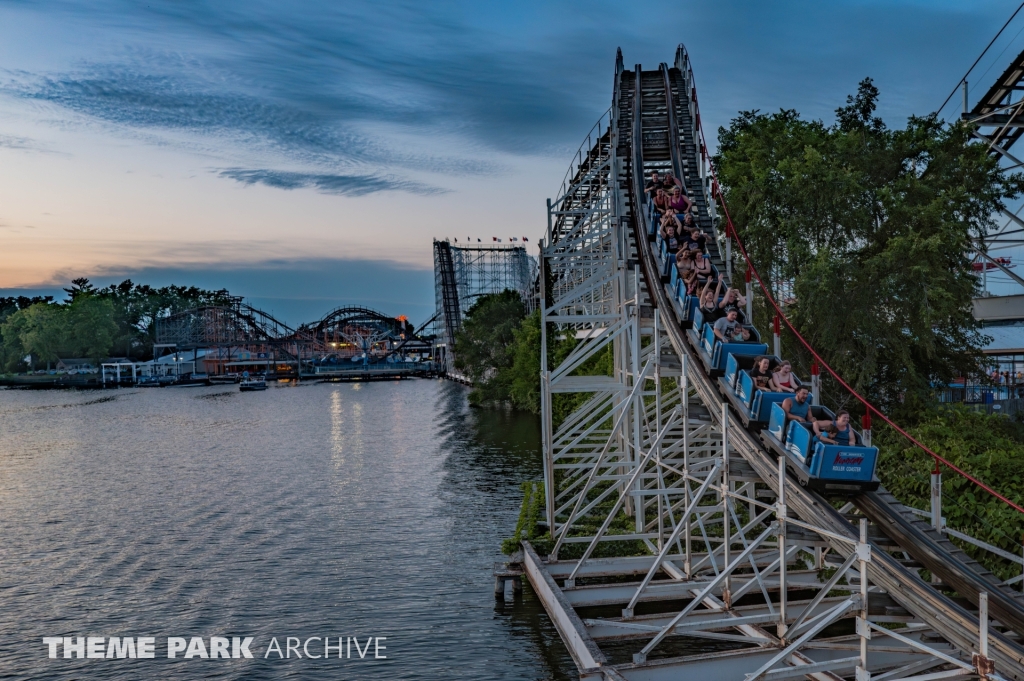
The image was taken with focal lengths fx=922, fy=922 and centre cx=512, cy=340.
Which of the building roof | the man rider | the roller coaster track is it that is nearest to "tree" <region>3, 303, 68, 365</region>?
the roller coaster track

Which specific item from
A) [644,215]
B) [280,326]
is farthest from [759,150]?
[280,326]

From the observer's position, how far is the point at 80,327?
12975cm

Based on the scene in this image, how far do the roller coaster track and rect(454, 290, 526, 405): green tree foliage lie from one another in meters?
37.6

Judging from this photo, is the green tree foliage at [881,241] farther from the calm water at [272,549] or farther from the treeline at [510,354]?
the treeline at [510,354]

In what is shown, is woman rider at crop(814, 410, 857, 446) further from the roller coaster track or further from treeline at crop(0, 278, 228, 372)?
treeline at crop(0, 278, 228, 372)

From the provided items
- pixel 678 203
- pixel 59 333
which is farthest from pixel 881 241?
pixel 59 333

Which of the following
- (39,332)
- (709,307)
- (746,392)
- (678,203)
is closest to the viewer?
(746,392)

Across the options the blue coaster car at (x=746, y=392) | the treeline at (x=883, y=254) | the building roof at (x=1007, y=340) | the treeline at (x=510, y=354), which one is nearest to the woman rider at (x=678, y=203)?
the treeline at (x=883, y=254)

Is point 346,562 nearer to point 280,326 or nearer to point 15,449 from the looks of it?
point 15,449

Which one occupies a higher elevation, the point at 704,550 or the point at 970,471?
the point at 970,471

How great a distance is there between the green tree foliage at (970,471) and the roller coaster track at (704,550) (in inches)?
84.2

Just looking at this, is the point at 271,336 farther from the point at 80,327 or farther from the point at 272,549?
the point at 272,549

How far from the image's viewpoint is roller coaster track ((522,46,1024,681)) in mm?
10195

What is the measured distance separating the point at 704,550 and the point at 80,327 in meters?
128
